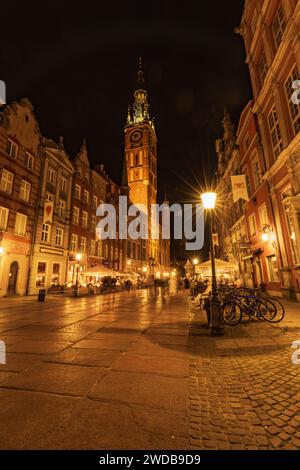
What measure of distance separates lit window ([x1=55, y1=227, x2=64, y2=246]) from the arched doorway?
583 cm

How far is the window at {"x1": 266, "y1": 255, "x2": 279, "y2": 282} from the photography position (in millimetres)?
16750

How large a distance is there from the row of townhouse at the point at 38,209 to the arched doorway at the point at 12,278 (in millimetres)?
83

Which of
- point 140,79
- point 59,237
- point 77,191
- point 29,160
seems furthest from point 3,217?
point 140,79

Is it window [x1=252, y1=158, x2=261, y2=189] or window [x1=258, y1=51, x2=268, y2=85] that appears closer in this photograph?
window [x1=258, y1=51, x2=268, y2=85]

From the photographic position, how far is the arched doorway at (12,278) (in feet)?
67.7

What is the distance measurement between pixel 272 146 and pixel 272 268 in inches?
351

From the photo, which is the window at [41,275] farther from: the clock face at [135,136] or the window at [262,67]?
the clock face at [135,136]

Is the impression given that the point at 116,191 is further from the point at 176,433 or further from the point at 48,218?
the point at 176,433

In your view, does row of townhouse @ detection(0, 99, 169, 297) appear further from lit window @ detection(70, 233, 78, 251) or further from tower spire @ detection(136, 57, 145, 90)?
tower spire @ detection(136, 57, 145, 90)

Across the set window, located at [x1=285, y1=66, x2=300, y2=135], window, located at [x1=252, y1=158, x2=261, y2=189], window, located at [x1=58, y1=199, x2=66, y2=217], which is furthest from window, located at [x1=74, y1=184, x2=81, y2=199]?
window, located at [x1=285, y1=66, x2=300, y2=135]

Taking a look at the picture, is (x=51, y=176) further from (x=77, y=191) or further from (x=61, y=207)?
(x=77, y=191)

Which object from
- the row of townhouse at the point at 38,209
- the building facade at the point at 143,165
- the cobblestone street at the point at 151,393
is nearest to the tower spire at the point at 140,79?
the building facade at the point at 143,165

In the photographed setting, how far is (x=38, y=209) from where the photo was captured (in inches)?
939
